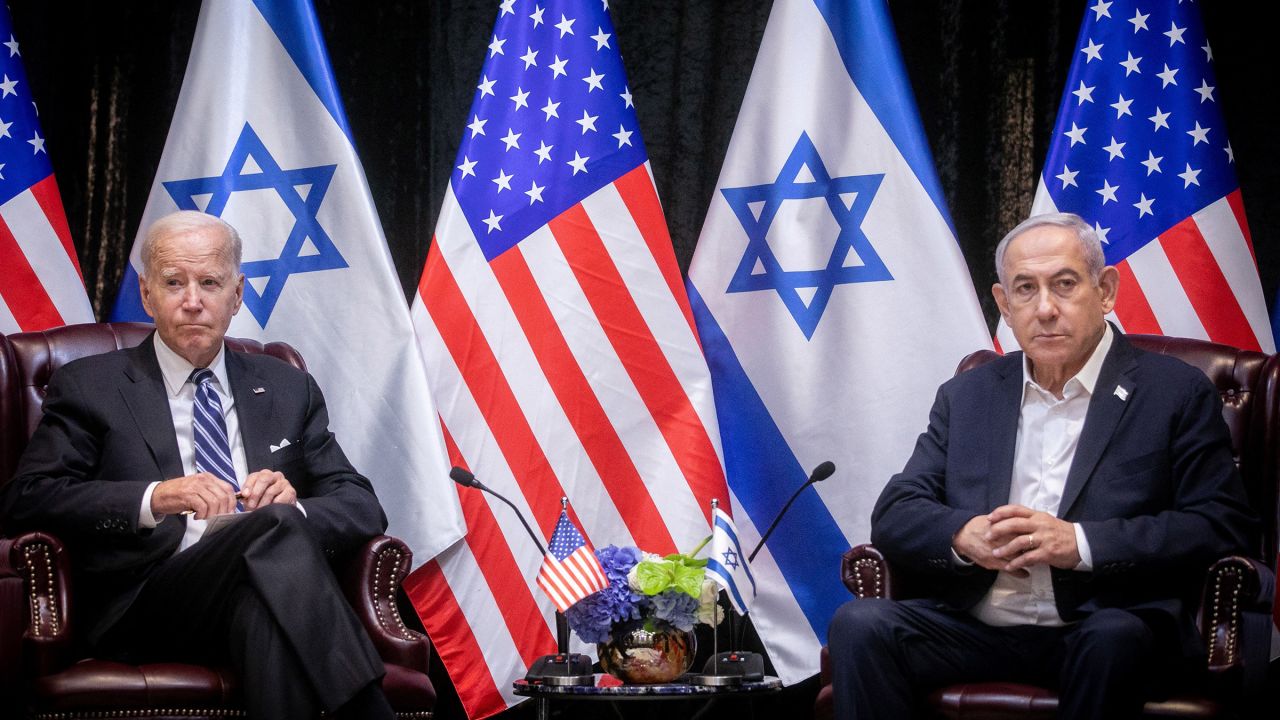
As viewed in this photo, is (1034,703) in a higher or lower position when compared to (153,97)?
lower

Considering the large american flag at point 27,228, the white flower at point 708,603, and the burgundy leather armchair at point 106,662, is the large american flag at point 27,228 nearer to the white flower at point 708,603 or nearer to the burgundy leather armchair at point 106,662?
the burgundy leather armchair at point 106,662

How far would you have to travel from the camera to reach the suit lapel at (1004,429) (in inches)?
121

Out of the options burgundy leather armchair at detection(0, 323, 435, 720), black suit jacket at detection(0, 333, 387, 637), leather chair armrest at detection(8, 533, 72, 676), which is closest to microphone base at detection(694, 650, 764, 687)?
burgundy leather armchair at detection(0, 323, 435, 720)

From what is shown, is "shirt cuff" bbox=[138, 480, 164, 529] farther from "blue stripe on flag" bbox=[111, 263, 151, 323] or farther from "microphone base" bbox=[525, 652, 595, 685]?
"blue stripe on flag" bbox=[111, 263, 151, 323]

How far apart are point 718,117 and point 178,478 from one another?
2.47 metres

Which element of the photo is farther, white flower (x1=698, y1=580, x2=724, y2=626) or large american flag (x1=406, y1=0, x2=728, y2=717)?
large american flag (x1=406, y1=0, x2=728, y2=717)

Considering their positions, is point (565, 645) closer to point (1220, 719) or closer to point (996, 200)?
point (1220, 719)

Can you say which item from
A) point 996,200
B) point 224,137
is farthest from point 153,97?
point 996,200

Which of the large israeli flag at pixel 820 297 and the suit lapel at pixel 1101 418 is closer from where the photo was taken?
the suit lapel at pixel 1101 418

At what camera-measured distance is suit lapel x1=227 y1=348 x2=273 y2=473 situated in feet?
11.0

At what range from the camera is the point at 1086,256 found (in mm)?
3121

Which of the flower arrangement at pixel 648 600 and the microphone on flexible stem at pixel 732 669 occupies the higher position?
the flower arrangement at pixel 648 600

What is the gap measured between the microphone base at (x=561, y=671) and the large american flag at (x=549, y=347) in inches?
36.2

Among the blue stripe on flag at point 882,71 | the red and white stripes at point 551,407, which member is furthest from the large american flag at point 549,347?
the blue stripe on flag at point 882,71
